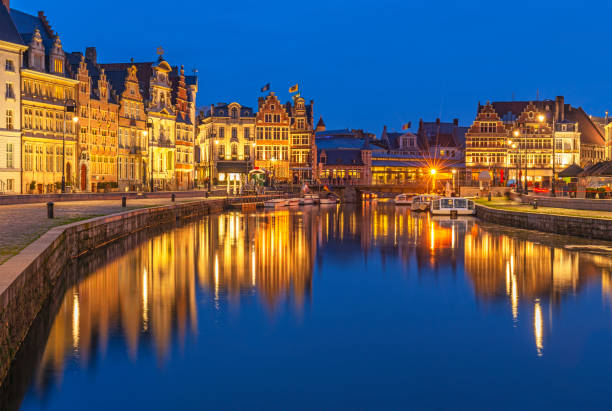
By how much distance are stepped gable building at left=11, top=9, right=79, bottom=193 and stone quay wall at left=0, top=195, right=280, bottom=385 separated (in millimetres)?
24393

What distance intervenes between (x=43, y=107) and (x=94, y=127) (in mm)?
8452

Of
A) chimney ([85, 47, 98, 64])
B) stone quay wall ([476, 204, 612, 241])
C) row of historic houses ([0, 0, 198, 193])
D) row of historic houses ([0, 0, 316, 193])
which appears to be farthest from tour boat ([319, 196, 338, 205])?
stone quay wall ([476, 204, 612, 241])

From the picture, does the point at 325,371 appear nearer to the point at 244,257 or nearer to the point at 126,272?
the point at 126,272

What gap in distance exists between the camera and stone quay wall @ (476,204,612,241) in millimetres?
34625

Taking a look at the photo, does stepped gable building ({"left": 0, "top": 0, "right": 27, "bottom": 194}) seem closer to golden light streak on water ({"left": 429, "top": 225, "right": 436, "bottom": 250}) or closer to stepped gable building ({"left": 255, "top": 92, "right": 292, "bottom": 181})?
golden light streak on water ({"left": 429, "top": 225, "right": 436, "bottom": 250})

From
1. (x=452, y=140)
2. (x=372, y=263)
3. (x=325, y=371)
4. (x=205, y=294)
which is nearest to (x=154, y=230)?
(x=372, y=263)

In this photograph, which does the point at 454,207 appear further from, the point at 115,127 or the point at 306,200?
the point at 115,127

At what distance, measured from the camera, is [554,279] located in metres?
24.0

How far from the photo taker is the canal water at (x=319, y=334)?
12.0 metres

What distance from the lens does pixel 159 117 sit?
81.3 meters

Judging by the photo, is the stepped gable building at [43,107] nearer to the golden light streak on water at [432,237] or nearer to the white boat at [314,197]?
the golden light streak on water at [432,237]

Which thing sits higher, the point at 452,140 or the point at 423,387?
the point at 452,140

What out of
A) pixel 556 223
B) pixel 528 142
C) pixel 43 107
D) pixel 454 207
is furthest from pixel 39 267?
pixel 528 142

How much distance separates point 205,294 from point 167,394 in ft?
29.0
